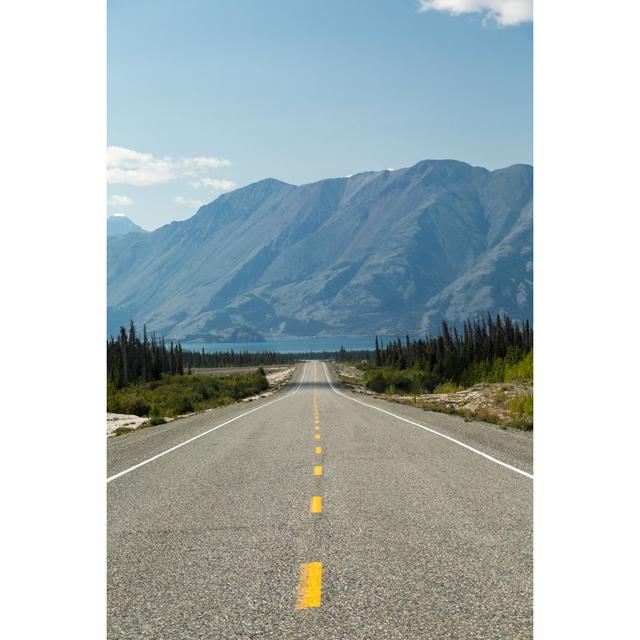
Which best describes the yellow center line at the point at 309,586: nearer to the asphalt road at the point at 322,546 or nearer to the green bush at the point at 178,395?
the asphalt road at the point at 322,546

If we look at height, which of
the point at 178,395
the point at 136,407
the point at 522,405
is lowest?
the point at 178,395

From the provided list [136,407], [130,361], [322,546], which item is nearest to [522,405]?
[322,546]

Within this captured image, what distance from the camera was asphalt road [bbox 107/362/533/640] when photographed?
5.49 m

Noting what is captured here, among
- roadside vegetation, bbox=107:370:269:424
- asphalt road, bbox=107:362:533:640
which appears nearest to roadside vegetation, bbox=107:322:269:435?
roadside vegetation, bbox=107:370:269:424

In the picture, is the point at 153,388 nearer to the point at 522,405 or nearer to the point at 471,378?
the point at 471,378

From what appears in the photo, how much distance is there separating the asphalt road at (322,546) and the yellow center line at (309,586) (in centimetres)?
2

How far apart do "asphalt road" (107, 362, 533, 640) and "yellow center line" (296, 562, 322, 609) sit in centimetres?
2

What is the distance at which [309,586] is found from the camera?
6.20 m

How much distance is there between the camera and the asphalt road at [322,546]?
5488 mm

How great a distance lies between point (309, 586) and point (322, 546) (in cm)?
131
